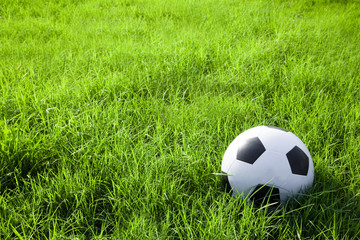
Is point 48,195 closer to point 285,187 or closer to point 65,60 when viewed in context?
point 285,187

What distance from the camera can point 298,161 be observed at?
185 cm

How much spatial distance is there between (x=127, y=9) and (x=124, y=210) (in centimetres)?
548

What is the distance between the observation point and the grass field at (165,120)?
1.81 m

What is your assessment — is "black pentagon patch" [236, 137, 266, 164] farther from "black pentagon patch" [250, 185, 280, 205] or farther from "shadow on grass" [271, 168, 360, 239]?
"shadow on grass" [271, 168, 360, 239]

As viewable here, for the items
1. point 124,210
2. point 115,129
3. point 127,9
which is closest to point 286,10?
point 127,9

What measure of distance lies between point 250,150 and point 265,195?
289mm

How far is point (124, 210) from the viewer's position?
186 cm

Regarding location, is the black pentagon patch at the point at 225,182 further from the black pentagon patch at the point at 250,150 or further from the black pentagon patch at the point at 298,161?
the black pentagon patch at the point at 298,161

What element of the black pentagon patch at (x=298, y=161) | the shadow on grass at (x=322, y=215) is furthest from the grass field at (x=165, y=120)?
the black pentagon patch at (x=298, y=161)

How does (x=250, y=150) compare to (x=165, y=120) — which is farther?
(x=165, y=120)

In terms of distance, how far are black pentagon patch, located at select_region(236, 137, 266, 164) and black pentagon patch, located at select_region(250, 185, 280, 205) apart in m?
0.17

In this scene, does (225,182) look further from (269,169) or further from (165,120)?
(165,120)

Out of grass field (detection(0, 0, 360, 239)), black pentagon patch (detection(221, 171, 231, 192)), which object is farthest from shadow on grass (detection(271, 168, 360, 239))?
black pentagon patch (detection(221, 171, 231, 192))

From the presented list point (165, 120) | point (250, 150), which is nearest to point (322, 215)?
point (250, 150)
